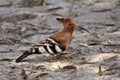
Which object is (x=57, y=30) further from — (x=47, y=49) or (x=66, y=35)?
(x=47, y=49)

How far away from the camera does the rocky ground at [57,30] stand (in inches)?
229

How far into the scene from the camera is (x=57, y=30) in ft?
27.6

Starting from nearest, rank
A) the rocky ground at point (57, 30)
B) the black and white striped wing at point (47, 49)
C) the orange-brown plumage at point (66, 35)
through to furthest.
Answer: the rocky ground at point (57, 30) < the black and white striped wing at point (47, 49) < the orange-brown plumage at point (66, 35)

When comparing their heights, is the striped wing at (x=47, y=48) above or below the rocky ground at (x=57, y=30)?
above

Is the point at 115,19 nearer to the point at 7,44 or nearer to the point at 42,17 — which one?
the point at 42,17

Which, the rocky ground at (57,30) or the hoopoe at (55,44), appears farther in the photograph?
the hoopoe at (55,44)

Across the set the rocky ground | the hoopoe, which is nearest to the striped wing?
the hoopoe

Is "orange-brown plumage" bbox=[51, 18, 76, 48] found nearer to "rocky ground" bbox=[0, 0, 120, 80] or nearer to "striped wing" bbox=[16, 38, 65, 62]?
"striped wing" bbox=[16, 38, 65, 62]

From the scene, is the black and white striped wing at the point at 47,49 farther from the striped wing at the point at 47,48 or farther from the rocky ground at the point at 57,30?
the rocky ground at the point at 57,30

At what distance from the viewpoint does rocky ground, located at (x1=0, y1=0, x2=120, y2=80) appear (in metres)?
5.82

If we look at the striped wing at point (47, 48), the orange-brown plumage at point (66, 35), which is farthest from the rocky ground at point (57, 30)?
the orange-brown plumage at point (66, 35)

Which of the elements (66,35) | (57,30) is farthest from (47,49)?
(57,30)

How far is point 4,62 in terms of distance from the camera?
6.40 metres

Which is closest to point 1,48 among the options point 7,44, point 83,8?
point 7,44
